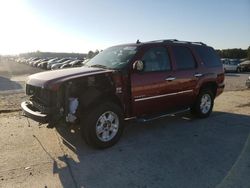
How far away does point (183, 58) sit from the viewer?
730 centimetres

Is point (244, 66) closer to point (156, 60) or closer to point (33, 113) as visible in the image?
point (156, 60)

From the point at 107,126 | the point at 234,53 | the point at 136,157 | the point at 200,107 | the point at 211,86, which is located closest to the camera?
the point at 136,157

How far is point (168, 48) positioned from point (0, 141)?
160 inches

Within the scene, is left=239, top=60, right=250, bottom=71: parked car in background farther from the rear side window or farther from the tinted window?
the tinted window

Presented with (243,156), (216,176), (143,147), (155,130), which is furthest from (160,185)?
(155,130)

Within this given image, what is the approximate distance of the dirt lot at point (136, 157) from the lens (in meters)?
4.32

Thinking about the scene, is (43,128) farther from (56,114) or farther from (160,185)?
(160,185)

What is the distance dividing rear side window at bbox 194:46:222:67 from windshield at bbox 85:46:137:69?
7.28ft

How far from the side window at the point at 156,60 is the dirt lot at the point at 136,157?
142cm

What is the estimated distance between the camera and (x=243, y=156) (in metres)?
5.29

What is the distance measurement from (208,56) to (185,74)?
1406 mm

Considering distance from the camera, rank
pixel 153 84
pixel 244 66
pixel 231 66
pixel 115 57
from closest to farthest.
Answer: pixel 153 84 → pixel 115 57 → pixel 231 66 → pixel 244 66

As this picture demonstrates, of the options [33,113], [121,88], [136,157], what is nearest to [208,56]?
[121,88]

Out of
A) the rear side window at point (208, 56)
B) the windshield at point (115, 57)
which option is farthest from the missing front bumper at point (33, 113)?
the rear side window at point (208, 56)
